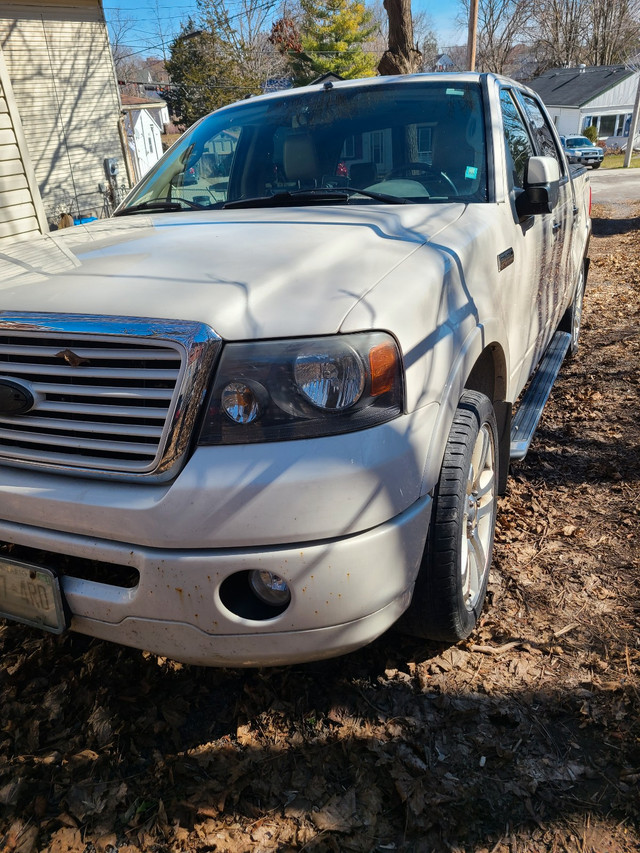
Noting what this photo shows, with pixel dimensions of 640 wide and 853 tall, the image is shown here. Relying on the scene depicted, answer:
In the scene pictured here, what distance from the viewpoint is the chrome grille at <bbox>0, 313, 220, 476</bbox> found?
5.50 feet

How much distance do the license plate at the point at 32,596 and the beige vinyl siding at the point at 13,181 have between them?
6577mm

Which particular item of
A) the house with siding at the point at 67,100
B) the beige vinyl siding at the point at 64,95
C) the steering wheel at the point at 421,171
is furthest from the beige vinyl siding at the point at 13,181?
the beige vinyl siding at the point at 64,95

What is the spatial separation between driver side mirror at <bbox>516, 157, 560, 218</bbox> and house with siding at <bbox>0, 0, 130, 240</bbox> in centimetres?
1670

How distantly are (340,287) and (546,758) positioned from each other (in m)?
1.50

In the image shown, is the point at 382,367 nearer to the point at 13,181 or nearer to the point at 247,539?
the point at 247,539

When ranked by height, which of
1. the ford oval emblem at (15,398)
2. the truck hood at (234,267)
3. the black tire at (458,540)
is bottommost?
the black tire at (458,540)

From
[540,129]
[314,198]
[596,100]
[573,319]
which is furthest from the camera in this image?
[596,100]

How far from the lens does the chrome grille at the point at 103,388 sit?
5.50ft

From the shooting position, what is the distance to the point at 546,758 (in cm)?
200

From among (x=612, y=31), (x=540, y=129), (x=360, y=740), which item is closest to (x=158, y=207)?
(x=540, y=129)

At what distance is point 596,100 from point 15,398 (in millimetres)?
63250

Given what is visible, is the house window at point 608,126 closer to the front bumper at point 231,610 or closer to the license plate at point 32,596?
the front bumper at point 231,610

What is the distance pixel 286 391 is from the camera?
67.4 inches

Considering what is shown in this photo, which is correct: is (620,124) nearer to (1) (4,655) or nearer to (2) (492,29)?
(2) (492,29)
